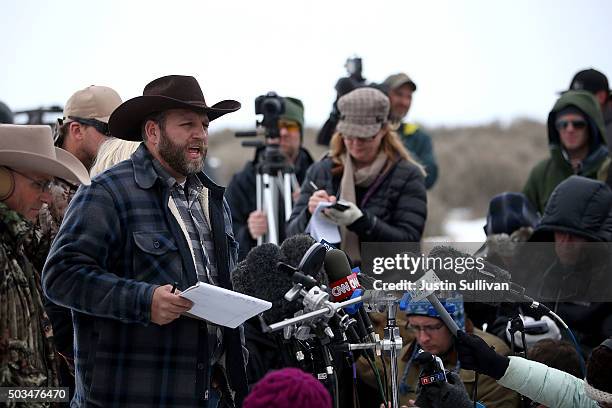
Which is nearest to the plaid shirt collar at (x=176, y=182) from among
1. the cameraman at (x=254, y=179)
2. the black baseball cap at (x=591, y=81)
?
the cameraman at (x=254, y=179)

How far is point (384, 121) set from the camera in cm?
641

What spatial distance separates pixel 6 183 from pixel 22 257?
306 mm

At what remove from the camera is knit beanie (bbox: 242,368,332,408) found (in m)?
3.07

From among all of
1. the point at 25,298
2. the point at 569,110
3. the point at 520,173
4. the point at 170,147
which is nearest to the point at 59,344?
the point at 25,298

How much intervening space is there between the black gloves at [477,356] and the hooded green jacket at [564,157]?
3.22 m

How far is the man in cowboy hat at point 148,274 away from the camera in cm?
378

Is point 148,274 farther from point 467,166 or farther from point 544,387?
point 467,166

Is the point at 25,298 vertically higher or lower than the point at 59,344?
higher

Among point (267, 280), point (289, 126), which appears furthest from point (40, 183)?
point (289, 126)

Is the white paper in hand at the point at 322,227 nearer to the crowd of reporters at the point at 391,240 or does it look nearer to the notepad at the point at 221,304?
the crowd of reporters at the point at 391,240

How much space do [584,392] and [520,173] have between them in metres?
22.3

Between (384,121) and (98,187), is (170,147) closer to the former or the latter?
(98,187)

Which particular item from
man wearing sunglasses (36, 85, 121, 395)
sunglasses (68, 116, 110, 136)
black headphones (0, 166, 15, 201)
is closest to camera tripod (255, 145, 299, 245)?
man wearing sunglasses (36, 85, 121, 395)

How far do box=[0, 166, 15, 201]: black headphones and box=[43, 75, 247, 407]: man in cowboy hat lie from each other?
0.77 ft
